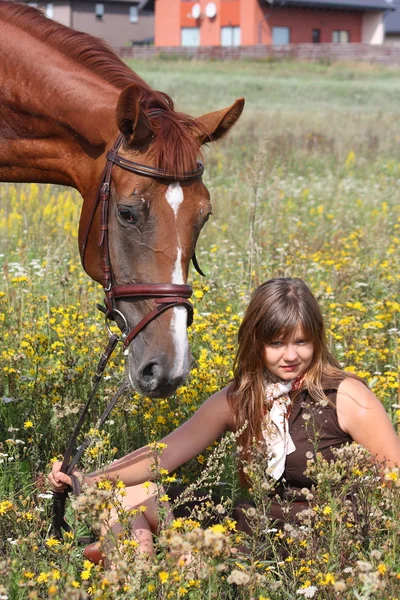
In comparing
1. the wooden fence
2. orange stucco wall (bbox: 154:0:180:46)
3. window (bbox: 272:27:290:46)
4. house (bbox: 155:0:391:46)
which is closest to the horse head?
the wooden fence

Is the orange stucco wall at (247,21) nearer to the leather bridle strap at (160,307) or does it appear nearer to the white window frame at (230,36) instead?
the white window frame at (230,36)

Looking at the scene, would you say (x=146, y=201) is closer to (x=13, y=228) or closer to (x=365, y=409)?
(x=365, y=409)

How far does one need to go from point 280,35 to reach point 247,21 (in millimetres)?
3238

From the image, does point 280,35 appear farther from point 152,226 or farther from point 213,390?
point 152,226

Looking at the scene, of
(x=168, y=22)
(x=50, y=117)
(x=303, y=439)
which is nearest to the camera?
(x=303, y=439)

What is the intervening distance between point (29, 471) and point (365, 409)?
1612 millimetres

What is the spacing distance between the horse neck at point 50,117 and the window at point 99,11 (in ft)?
215

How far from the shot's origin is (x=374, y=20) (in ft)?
208

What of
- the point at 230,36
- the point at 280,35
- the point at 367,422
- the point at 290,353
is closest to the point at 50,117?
the point at 290,353

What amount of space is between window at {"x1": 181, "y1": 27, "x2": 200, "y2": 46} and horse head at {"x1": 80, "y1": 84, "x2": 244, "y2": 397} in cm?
5720

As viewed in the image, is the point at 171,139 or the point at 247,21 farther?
the point at 247,21

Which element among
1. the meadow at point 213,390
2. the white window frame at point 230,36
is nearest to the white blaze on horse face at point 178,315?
the meadow at point 213,390

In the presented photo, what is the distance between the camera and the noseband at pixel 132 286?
307cm

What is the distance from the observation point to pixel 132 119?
312 cm
